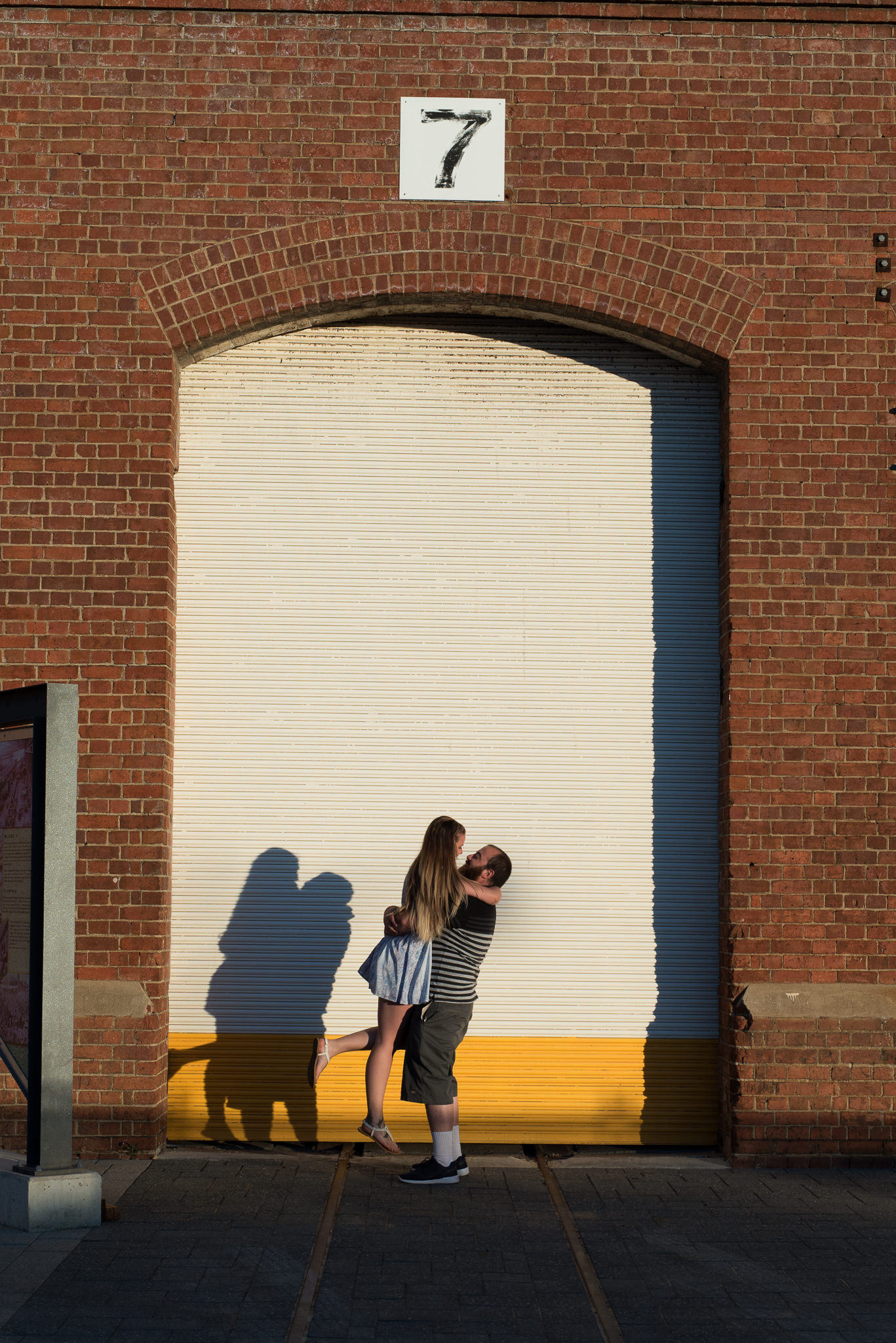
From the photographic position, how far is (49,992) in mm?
5770

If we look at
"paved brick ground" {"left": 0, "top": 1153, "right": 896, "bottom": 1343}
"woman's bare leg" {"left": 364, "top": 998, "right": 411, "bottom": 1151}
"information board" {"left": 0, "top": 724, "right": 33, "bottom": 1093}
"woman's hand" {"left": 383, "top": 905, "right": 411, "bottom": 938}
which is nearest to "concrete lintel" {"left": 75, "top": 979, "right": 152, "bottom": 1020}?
"information board" {"left": 0, "top": 724, "right": 33, "bottom": 1093}

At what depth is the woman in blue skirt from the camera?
21.9 feet

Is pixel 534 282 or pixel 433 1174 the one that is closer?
pixel 433 1174

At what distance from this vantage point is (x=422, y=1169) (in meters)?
6.67

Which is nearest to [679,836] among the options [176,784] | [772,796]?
[772,796]

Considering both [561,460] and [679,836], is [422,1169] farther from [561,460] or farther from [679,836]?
[561,460]

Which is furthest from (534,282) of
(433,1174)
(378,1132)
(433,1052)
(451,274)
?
(433,1174)

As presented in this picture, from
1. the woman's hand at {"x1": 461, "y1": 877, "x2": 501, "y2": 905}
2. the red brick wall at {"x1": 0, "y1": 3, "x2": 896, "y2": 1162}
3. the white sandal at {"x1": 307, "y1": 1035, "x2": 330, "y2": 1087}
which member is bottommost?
the white sandal at {"x1": 307, "y1": 1035, "x2": 330, "y2": 1087}

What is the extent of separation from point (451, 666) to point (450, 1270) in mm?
3659

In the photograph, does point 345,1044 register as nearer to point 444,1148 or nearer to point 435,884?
point 444,1148

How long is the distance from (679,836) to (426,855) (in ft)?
6.28

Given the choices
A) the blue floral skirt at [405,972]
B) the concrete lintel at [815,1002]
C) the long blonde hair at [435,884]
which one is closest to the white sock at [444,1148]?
the blue floral skirt at [405,972]

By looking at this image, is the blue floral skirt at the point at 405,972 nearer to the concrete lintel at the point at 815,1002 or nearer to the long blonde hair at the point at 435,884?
the long blonde hair at the point at 435,884

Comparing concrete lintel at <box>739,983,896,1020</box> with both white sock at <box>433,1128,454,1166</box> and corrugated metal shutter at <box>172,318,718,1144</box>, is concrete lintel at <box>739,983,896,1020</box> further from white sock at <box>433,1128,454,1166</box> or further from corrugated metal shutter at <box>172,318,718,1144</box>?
white sock at <box>433,1128,454,1166</box>
